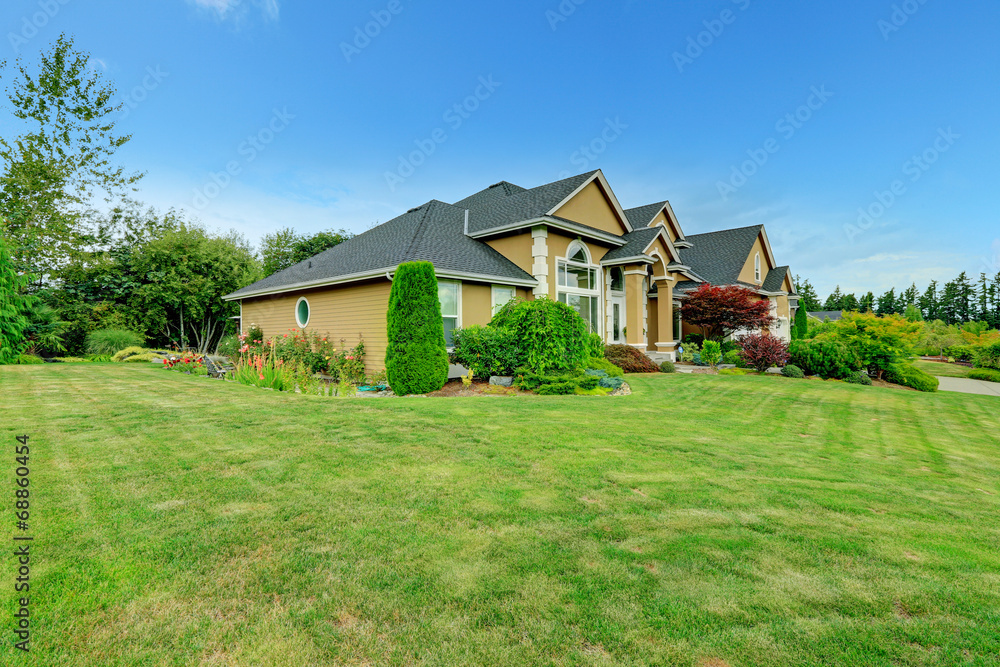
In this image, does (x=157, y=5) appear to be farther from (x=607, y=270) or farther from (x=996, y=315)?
(x=996, y=315)

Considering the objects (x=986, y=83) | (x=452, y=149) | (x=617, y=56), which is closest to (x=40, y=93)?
(x=452, y=149)

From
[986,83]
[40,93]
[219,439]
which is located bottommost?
[219,439]

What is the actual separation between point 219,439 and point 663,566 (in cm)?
481

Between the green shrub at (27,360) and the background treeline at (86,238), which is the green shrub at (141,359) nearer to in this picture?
the green shrub at (27,360)

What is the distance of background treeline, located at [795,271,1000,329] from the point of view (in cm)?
5275

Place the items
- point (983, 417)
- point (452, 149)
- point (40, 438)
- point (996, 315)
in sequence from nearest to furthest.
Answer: point (40, 438) → point (983, 417) → point (452, 149) → point (996, 315)

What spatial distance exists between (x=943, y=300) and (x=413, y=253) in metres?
76.8

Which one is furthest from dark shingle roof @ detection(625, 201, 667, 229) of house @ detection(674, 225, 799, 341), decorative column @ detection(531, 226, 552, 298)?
decorative column @ detection(531, 226, 552, 298)

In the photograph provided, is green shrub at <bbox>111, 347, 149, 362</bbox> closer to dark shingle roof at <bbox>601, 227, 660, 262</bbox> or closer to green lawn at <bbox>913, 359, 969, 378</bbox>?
dark shingle roof at <bbox>601, 227, 660, 262</bbox>

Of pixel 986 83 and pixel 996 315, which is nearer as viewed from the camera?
pixel 986 83

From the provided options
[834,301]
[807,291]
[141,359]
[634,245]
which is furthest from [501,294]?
[834,301]

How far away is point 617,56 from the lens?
615 inches

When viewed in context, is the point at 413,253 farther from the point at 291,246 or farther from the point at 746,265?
the point at 291,246

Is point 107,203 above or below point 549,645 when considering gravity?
above
